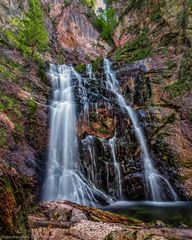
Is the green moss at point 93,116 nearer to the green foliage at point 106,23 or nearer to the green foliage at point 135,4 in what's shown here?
the green foliage at point 135,4

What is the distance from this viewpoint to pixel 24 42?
17.2 meters

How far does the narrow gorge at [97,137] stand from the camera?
425cm

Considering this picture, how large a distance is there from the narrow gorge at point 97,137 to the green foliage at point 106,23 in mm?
7067

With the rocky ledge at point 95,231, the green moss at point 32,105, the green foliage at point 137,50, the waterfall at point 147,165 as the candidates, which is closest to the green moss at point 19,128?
the green moss at point 32,105

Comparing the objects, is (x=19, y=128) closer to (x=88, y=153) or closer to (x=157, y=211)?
(x=88, y=153)

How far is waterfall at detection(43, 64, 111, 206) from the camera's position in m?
8.74

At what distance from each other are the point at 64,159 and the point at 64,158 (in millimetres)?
51

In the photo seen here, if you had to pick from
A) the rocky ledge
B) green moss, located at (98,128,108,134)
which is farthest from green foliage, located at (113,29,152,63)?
the rocky ledge

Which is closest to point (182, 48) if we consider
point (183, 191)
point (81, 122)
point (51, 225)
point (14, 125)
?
point (81, 122)

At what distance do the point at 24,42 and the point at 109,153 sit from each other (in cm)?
1058

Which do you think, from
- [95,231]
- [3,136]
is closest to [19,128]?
[3,136]

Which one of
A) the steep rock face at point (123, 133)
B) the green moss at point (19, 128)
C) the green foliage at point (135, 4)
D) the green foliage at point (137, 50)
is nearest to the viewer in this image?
the green moss at point (19, 128)

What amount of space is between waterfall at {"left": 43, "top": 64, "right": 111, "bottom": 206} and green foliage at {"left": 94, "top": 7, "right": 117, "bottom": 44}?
43.0ft

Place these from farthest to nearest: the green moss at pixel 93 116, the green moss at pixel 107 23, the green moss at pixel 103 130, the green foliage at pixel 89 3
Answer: the green foliage at pixel 89 3 → the green moss at pixel 107 23 → the green moss at pixel 93 116 → the green moss at pixel 103 130
